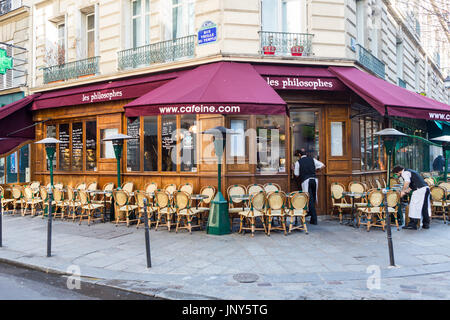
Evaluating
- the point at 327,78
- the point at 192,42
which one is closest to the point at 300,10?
the point at 327,78

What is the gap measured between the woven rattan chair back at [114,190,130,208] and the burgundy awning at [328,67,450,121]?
21.5 ft

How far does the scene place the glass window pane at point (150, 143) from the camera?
35.9 feet

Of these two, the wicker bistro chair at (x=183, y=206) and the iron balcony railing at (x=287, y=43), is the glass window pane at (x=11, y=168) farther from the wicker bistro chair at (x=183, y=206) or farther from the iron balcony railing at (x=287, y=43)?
the iron balcony railing at (x=287, y=43)

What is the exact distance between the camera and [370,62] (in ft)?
39.6

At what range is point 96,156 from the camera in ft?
40.4

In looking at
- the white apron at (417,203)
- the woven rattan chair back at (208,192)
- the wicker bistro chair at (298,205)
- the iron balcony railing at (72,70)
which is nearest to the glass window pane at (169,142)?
the woven rattan chair back at (208,192)

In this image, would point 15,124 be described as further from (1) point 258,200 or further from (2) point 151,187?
(1) point 258,200

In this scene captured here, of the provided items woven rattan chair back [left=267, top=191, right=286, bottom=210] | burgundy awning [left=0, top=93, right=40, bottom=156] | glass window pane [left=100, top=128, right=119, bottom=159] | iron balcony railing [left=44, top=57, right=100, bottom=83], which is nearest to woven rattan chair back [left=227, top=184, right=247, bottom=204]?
woven rattan chair back [left=267, top=191, right=286, bottom=210]

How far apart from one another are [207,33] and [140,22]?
10.2 ft

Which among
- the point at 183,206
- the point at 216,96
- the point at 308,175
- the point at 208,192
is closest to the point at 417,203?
the point at 308,175

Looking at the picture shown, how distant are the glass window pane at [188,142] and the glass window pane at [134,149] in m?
1.72

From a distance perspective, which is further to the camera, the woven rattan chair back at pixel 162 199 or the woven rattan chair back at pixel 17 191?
the woven rattan chair back at pixel 17 191

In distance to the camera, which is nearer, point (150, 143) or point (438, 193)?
point (438, 193)

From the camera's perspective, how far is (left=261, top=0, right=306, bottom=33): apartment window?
1033 centimetres
